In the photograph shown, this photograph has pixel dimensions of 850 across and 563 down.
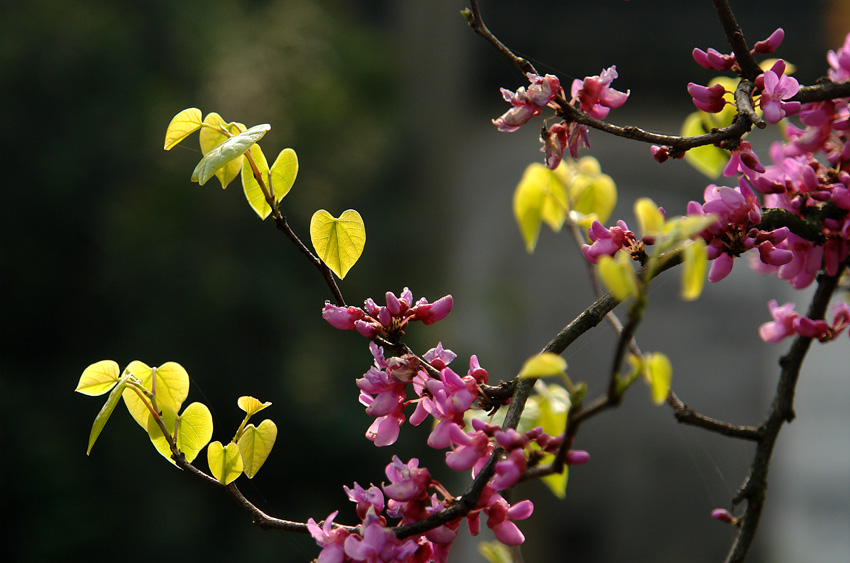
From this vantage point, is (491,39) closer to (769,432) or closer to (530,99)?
(530,99)

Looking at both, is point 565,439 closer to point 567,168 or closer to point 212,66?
point 567,168

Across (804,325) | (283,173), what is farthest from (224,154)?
(804,325)

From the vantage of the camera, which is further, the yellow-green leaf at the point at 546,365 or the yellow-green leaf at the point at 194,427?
the yellow-green leaf at the point at 194,427

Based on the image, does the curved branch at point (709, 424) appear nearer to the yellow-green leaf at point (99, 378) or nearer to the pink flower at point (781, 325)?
the pink flower at point (781, 325)

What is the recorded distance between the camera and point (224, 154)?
0.24m

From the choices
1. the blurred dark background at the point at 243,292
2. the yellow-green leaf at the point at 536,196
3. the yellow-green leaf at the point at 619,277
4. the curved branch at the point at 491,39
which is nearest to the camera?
the yellow-green leaf at the point at 619,277

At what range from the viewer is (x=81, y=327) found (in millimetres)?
1508

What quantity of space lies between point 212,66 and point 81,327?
62 centimetres

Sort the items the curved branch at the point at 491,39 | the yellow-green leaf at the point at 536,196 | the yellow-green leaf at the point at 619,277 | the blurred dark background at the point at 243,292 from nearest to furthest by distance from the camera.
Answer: the yellow-green leaf at the point at 619,277 < the curved branch at the point at 491,39 < the yellow-green leaf at the point at 536,196 < the blurred dark background at the point at 243,292

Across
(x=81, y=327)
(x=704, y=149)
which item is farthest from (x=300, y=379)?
(x=704, y=149)

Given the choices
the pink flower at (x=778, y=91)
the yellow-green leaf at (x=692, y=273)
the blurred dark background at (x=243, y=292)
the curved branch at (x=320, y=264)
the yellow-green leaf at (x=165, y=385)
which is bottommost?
the blurred dark background at (x=243, y=292)

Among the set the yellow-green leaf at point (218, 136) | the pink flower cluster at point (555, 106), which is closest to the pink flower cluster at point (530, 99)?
the pink flower cluster at point (555, 106)

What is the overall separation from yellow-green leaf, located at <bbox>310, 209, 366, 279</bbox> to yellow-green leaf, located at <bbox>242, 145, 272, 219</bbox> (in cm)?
3

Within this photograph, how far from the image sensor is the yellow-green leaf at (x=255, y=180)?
0.28m
